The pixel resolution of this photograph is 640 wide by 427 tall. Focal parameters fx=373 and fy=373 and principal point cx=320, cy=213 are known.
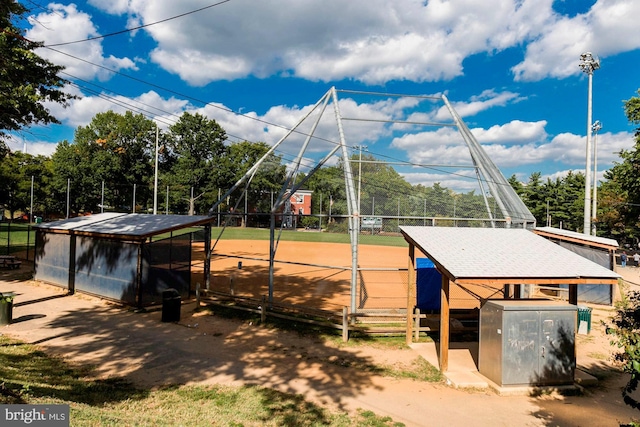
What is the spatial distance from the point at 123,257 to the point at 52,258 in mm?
5410

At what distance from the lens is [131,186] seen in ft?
198

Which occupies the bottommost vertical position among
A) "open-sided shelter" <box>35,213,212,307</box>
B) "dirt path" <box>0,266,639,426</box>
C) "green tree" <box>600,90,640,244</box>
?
"dirt path" <box>0,266,639,426</box>

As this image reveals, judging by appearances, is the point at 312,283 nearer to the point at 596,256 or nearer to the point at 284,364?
the point at 284,364

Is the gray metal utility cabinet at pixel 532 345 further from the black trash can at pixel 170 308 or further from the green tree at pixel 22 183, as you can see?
the green tree at pixel 22 183

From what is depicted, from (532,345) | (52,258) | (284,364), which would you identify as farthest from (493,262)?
(52,258)

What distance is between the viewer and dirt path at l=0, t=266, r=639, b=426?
7.07 meters

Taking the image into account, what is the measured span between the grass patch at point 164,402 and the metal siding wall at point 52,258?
31.1 ft

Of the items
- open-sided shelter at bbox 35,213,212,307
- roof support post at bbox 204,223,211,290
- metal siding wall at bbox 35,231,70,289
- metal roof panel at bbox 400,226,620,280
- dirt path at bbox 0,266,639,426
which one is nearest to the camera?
dirt path at bbox 0,266,639,426

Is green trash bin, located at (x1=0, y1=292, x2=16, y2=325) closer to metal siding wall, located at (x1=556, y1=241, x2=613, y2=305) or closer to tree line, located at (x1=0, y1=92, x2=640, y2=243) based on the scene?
metal siding wall, located at (x1=556, y1=241, x2=613, y2=305)

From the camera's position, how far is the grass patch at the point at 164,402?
5.77 meters

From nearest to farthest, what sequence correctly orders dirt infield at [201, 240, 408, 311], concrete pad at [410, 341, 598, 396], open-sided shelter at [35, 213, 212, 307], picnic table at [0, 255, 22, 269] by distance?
concrete pad at [410, 341, 598, 396] → open-sided shelter at [35, 213, 212, 307] → dirt infield at [201, 240, 408, 311] → picnic table at [0, 255, 22, 269]

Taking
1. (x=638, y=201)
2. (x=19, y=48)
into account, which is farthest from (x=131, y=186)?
(x=638, y=201)

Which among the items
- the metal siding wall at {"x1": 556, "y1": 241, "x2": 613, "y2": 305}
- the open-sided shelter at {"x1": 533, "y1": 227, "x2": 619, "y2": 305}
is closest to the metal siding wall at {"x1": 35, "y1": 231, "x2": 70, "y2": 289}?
the open-sided shelter at {"x1": 533, "y1": 227, "x2": 619, "y2": 305}

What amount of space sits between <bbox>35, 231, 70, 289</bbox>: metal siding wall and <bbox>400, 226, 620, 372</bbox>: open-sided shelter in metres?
14.8
